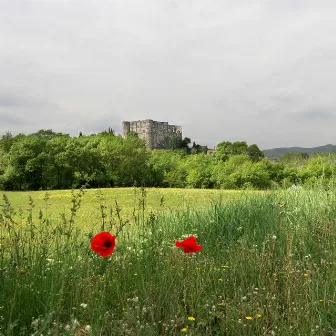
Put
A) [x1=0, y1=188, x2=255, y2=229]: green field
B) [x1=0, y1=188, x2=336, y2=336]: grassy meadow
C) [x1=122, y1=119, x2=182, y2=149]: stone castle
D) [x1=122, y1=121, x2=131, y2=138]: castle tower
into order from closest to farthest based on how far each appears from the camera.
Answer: [x1=0, y1=188, x2=336, y2=336]: grassy meadow, [x1=0, y1=188, x2=255, y2=229]: green field, [x1=122, y1=119, x2=182, y2=149]: stone castle, [x1=122, y1=121, x2=131, y2=138]: castle tower

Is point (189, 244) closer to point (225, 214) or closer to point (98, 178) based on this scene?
point (225, 214)

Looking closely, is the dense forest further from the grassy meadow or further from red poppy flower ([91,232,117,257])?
red poppy flower ([91,232,117,257])

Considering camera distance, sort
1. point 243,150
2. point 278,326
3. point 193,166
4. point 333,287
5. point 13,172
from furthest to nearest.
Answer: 1. point 243,150
2. point 193,166
3. point 13,172
4. point 333,287
5. point 278,326

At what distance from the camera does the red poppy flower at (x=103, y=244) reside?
75.2 inches

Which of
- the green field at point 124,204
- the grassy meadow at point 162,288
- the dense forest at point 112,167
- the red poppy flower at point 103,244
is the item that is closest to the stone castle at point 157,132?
the dense forest at point 112,167

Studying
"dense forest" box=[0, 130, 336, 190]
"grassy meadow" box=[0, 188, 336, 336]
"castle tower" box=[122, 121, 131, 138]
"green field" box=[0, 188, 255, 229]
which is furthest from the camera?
"castle tower" box=[122, 121, 131, 138]

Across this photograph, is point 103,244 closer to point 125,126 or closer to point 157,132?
point 157,132

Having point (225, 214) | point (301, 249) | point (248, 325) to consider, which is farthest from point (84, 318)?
point (225, 214)

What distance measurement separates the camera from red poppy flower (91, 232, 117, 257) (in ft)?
6.27

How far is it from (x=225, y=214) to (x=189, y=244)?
319 centimetres

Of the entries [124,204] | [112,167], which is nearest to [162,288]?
[124,204]

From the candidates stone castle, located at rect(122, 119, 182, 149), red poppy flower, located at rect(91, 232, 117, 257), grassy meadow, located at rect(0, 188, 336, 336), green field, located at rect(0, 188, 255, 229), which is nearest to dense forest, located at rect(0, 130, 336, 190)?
green field, located at rect(0, 188, 255, 229)

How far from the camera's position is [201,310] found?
2.37 meters

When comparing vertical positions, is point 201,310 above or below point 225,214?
below
